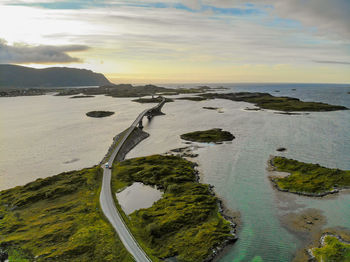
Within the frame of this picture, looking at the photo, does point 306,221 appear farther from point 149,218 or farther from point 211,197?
point 149,218

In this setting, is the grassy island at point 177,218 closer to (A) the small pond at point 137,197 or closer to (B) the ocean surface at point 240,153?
(A) the small pond at point 137,197

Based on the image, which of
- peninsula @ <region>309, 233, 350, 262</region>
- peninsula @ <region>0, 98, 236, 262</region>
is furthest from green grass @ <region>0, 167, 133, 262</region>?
peninsula @ <region>309, 233, 350, 262</region>

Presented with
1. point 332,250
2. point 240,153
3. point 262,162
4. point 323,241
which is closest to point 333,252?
point 332,250

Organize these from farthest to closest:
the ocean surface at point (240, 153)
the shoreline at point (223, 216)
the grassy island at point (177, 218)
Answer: the ocean surface at point (240, 153), the grassy island at point (177, 218), the shoreline at point (223, 216)

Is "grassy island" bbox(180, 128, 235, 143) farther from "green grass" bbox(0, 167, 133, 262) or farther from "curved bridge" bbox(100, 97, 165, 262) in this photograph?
"green grass" bbox(0, 167, 133, 262)

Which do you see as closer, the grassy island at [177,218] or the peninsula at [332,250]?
the peninsula at [332,250]

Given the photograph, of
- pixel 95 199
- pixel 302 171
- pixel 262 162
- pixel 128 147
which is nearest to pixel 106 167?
pixel 95 199

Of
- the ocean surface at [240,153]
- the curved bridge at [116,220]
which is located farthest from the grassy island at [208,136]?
the curved bridge at [116,220]
